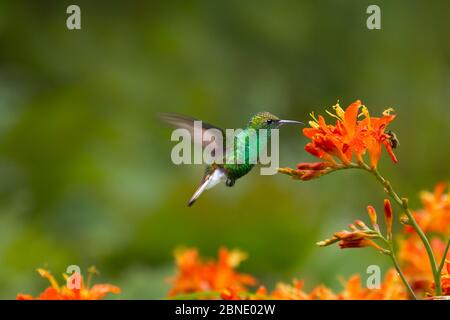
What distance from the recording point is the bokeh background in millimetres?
4957

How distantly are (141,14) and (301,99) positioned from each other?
1785 millimetres

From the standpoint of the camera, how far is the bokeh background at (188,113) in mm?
4957

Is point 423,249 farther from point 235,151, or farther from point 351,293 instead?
point 235,151

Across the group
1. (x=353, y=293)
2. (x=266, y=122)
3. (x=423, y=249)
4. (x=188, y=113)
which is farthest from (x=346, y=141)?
(x=188, y=113)

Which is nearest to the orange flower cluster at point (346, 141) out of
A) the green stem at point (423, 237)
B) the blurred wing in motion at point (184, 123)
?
the green stem at point (423, 237)

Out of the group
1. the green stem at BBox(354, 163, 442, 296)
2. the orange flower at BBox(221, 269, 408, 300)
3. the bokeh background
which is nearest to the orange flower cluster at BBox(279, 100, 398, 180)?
the green stem at BBox(354, 163, 442, 296)

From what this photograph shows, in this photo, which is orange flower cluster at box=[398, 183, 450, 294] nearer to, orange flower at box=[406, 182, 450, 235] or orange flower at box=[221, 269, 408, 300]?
orange flower at box=[406, 182, 450, 235]

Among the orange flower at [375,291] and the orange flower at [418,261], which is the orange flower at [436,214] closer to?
the orange flower at [418,261]

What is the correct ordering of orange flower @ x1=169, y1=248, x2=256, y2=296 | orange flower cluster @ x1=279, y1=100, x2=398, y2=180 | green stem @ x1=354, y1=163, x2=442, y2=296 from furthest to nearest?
orange flower @ x1=169, y1=248, x2=256, y2=296, orange flower cluster @ x1=279, y1=100, x2=398, y2=180, green stem @ x1=354, y1=163, x2=442, y2=296

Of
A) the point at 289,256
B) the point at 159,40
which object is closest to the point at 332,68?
the point at 159,40

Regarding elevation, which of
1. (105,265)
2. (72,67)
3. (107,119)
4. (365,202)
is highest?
(72,67)

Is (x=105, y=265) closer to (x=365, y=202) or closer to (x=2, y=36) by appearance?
(x=365, y=202)

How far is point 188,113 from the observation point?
7.29 metres

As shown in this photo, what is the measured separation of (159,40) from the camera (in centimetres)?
819
